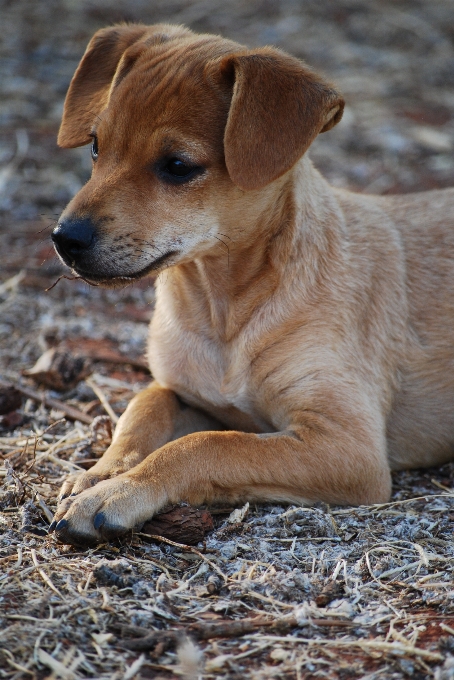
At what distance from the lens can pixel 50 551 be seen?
388cm

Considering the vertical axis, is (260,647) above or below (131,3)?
below

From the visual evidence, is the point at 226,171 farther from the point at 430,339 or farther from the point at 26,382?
the point at 26,382

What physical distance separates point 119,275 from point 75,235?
1.01 feet

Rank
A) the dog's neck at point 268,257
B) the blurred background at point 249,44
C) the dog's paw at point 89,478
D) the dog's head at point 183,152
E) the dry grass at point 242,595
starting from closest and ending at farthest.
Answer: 1. the dry grass at point 242,595
2. the dog's head at point 183,152
3. the dog's paw at point 89,478
4. the dog's neck at point 268,257
5. the blurred background at point 249,44

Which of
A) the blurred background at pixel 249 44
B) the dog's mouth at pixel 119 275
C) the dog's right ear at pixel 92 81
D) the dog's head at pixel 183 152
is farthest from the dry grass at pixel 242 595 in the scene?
the blurred background at pixel 249 44

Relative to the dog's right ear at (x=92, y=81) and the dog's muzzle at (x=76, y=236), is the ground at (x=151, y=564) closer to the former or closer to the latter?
the dog's muzzle at (x=76, y=236)

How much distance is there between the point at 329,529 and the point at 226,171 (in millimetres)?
1903

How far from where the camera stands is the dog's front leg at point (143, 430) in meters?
4.40

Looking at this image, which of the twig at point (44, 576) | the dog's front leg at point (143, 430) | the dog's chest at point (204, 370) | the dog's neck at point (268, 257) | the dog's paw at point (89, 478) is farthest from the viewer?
the dog's chest at point (204, 370)

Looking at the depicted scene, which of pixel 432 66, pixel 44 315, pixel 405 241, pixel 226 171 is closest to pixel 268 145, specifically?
pixel 226 171

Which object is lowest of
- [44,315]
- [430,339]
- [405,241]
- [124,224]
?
[44,315]

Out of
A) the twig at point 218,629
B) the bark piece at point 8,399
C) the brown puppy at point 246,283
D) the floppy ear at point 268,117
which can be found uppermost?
the floppy ear at point 268,117

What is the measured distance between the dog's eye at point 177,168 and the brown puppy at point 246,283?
10 mm

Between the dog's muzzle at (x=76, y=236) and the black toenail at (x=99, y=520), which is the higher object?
the dog's muzzle at (x=76, y=236)
